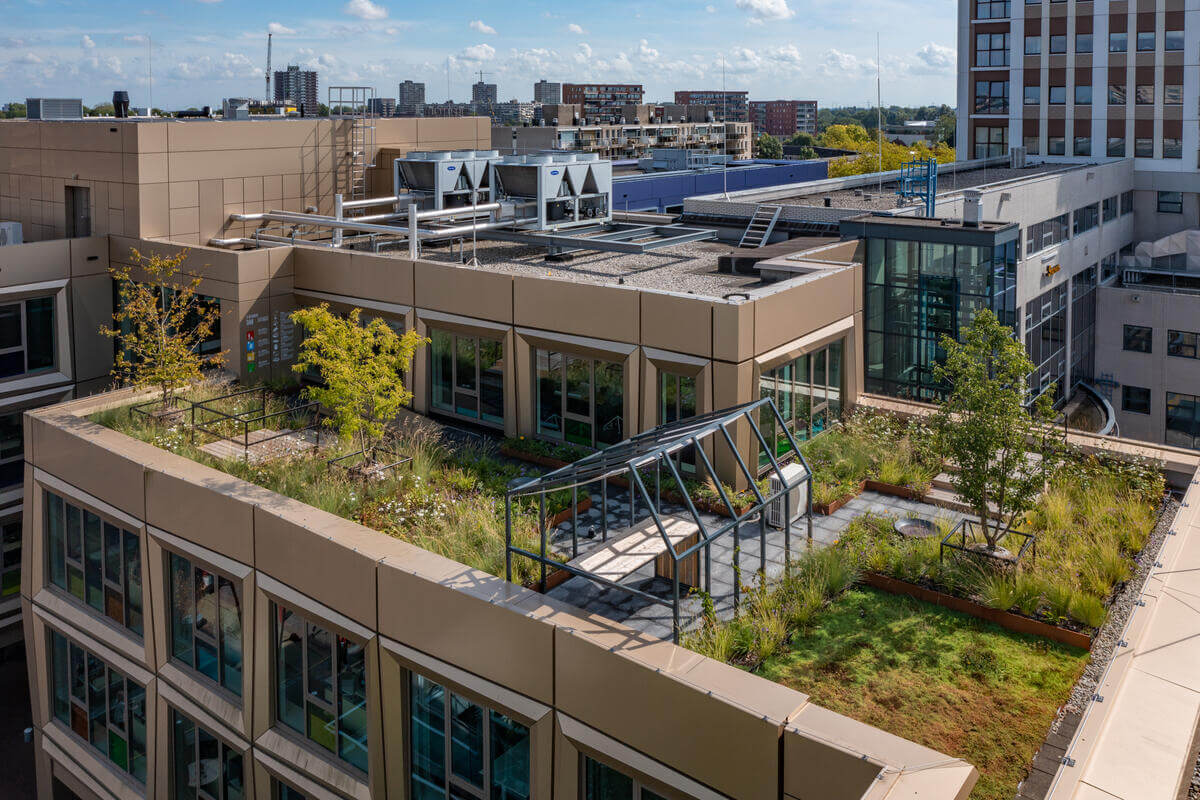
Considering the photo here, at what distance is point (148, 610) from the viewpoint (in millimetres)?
19266

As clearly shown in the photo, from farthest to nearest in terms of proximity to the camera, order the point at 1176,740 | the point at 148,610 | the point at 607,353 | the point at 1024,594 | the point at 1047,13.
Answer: the point at 1047,13, the point at 607,353, the point at 148,610, the point at 1024,594, the point at 1176,740

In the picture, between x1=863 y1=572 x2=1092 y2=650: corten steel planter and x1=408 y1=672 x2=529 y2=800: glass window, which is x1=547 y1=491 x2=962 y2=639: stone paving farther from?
x1=408 y1=672 x2=529 y2=800: glass window

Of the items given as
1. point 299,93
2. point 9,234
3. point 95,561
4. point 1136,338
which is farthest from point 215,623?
point 299,93

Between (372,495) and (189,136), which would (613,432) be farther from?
(189,136)

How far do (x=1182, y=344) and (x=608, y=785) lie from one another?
1757 inches

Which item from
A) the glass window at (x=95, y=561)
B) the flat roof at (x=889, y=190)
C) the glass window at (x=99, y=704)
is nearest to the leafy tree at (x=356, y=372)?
the glass window at (x=95, y=561)

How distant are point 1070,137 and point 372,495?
5236 centimetres

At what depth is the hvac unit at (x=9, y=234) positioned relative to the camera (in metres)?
30.0

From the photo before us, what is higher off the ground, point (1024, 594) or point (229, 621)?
point (1024, 594)

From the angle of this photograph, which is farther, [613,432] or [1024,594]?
[613,432]

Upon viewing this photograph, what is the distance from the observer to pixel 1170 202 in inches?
2136

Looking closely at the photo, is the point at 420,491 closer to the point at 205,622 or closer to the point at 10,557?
the point at 205,622

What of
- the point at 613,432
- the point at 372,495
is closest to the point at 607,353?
the point at 613,432

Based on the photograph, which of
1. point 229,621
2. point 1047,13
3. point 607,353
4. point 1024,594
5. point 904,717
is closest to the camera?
point 904,717
